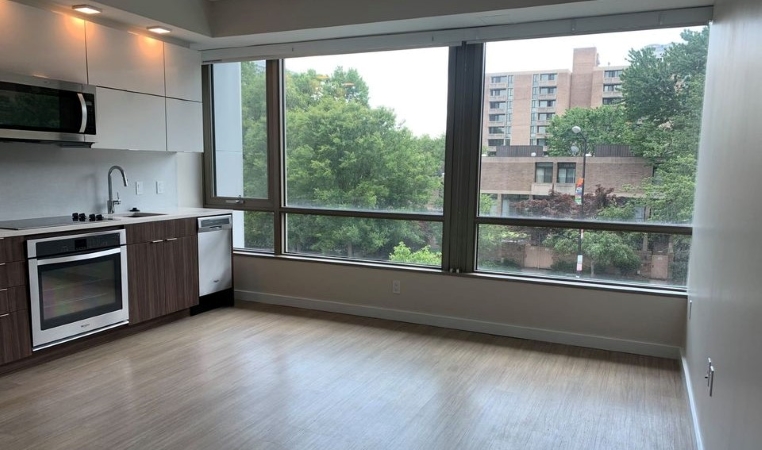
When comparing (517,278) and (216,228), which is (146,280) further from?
(517,278)

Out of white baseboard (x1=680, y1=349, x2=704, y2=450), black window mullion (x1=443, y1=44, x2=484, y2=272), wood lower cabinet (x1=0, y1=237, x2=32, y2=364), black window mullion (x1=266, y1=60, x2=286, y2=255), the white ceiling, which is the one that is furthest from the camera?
black window mullion (x1=266, y1=60, x2=286, y2=255)

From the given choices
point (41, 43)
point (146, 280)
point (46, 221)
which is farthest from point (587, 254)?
point (41, 43)

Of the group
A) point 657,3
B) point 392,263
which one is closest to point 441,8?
point 657,3

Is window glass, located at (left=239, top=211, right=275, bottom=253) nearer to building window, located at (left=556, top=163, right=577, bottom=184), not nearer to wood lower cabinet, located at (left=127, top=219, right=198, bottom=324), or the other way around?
wood lower cabinet, located at (left=127, top=219, right=198, bottom=324)

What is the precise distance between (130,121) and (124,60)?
47 centimetres

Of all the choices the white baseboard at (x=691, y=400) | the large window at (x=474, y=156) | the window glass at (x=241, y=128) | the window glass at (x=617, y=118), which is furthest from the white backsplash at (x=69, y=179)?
the white baseboard at (x=691, y=400)

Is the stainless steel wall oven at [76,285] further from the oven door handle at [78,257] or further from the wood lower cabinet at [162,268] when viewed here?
the wood lower cabinet at [162,268]

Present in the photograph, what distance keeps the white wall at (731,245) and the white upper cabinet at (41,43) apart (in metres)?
3.99

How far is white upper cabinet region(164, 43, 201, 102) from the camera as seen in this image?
4410 millimetres

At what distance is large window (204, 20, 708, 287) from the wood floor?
2.65 feet

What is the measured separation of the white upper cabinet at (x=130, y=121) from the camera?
386 centimetres

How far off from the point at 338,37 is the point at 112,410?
324 cm

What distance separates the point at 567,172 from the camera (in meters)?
3.88

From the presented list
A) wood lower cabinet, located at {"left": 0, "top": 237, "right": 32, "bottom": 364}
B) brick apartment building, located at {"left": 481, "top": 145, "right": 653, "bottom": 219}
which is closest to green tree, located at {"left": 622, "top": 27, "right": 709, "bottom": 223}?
brick apartment building, located at {"left": 481, "top": 145, "right": 653, "bottom": 219}
